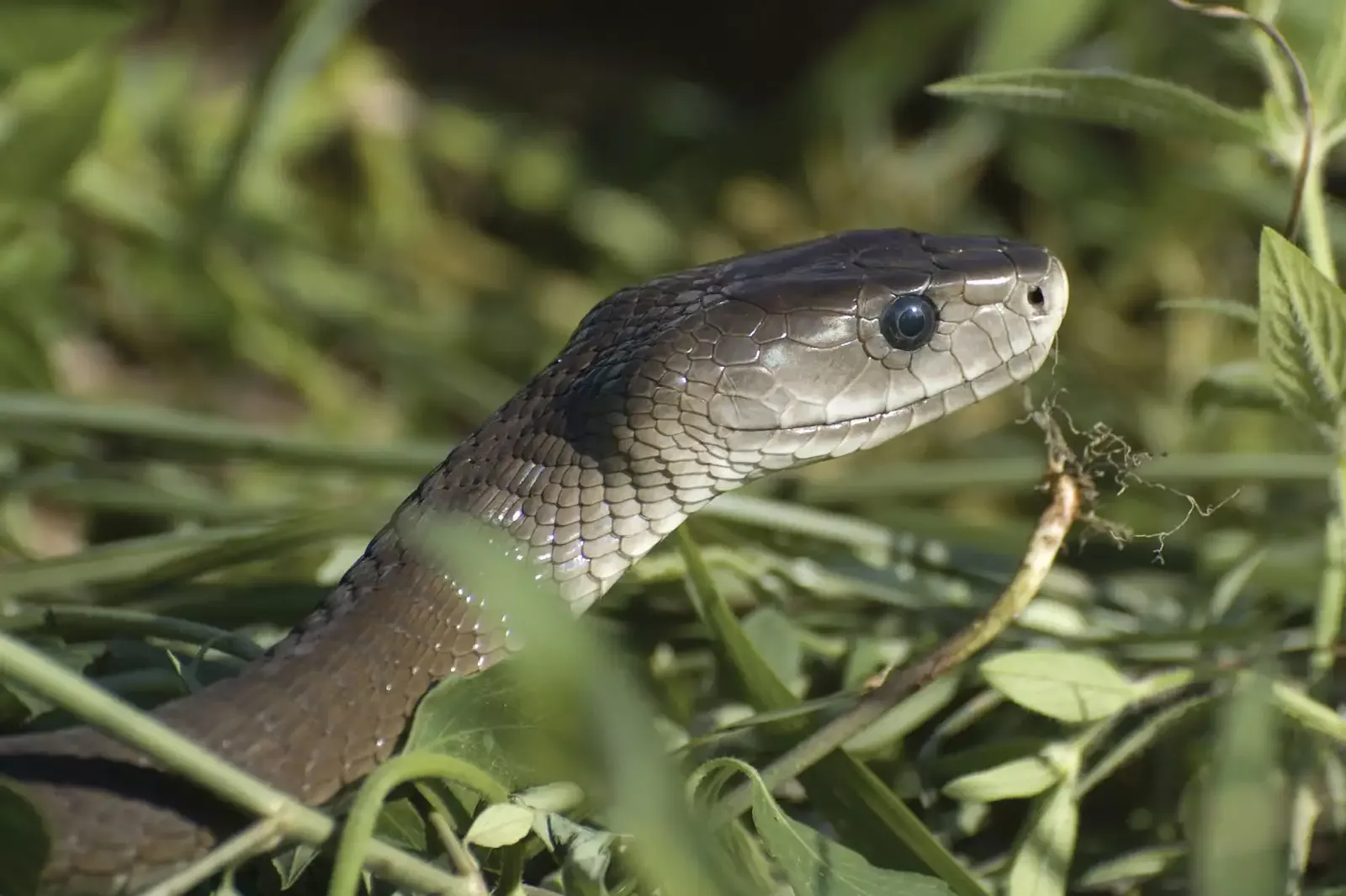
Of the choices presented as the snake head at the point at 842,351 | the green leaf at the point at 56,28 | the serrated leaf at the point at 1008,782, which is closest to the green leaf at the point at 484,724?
the serrated leaf at the point at 1008,782

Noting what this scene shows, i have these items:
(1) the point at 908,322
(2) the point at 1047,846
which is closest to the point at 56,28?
(1) the point at 908,322

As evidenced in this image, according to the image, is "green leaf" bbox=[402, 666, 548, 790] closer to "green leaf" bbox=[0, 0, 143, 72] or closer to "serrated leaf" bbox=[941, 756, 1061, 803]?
"serrated leaf" bbox=[941, 756, 1061, 803]

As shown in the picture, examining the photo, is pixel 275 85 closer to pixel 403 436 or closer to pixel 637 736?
pixel 403 436

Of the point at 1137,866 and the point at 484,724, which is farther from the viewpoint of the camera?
the point at 1137,866

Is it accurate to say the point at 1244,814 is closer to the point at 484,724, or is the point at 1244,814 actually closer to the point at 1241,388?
the point at 484,724

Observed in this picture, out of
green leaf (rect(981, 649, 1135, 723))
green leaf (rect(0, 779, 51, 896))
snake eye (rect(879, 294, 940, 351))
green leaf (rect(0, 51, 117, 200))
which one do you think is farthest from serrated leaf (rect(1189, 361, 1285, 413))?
green leaf (rect(0, 51, 117, 200))

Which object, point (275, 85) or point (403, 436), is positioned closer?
point (275, 85)

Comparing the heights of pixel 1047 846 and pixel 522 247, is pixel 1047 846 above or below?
below

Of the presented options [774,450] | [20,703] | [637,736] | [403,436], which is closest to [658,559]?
[774,450]
